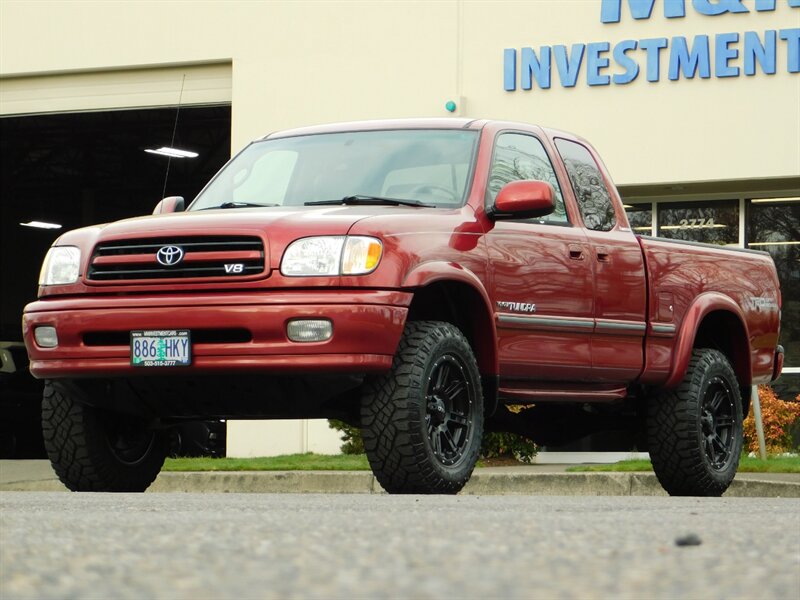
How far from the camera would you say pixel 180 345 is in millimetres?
6992

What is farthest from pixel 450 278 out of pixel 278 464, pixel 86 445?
pixel 278 464

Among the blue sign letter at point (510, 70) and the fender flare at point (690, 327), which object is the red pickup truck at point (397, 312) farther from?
the blue sign letter at point (510, 70)

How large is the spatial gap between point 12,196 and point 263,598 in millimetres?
35099

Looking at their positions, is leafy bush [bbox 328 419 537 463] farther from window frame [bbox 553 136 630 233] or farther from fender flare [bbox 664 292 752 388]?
window frame [bbox 553 136 630 233]

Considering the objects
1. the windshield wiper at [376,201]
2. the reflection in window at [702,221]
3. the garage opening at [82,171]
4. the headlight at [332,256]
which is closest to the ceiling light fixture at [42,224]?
the garage opening at [82,171]

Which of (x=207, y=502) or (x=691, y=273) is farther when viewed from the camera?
(x=691, y=273)

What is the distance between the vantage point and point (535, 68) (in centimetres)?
1727

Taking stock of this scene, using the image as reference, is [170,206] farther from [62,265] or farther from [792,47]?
[792,47]

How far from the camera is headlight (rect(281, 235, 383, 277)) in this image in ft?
22.5

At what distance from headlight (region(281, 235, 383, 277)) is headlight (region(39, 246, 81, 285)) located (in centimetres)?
120

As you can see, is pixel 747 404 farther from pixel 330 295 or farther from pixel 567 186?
pixel 330 295

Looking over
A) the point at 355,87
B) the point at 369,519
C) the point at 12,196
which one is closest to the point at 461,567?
the point at 369,519

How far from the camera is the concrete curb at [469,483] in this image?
Result: 39.3 feet

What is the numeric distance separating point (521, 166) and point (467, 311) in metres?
1.25
